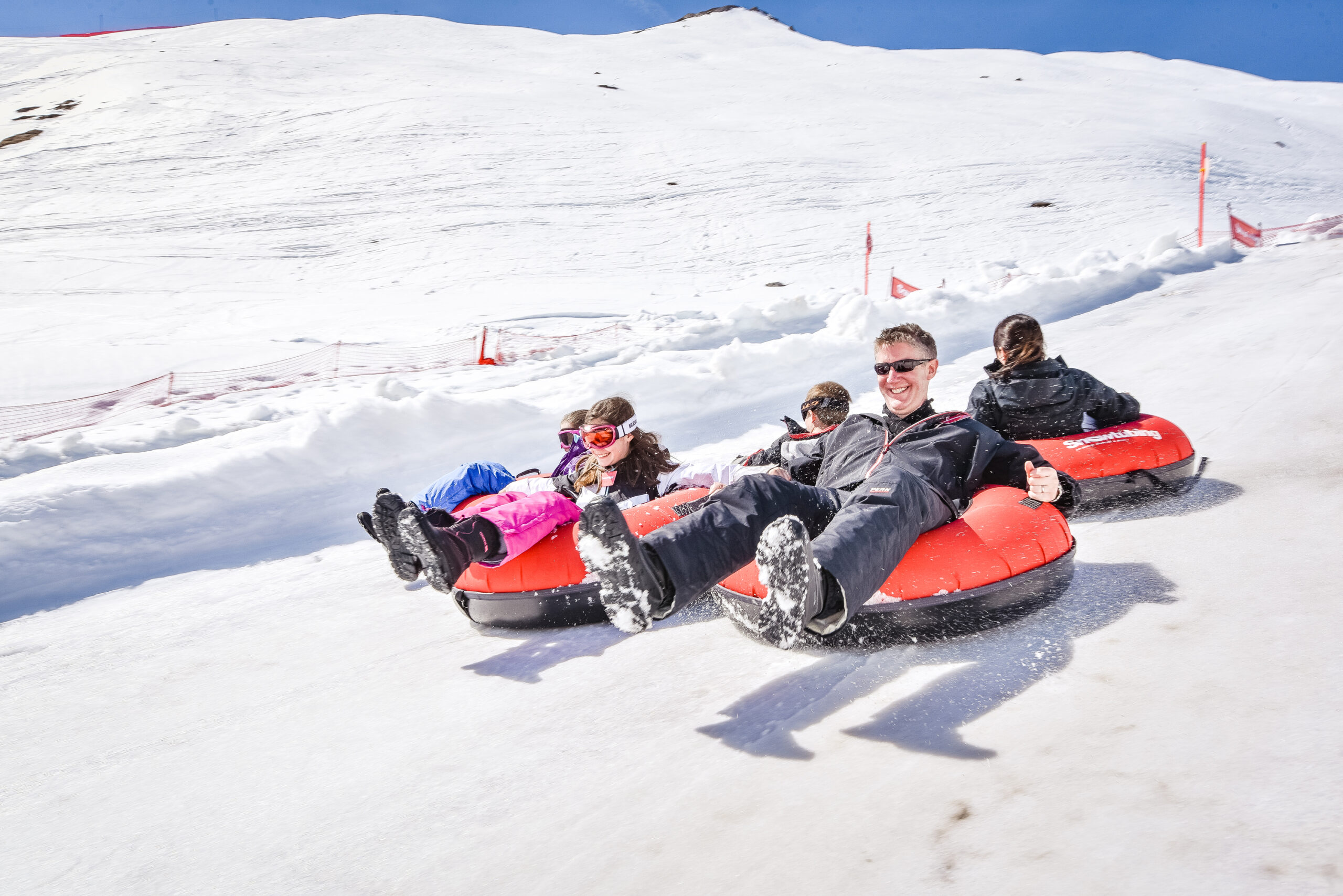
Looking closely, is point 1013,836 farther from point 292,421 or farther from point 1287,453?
point 292,421

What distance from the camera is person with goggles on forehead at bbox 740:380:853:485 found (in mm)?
3297

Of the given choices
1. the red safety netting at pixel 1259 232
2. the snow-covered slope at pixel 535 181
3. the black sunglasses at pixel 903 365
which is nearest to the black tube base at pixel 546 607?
the black sunglasses at pixel 903 365

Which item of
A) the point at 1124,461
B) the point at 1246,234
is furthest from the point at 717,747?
the point at 1246,234

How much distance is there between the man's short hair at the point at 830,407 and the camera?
12.0 ft

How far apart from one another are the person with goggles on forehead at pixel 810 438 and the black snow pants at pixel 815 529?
0.78 meters

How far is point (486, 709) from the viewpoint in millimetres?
2402

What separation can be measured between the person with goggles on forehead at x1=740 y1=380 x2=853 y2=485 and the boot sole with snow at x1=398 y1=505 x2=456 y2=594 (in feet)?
4.71

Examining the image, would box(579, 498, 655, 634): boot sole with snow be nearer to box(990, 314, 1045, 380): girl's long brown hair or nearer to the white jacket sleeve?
the white jacket sleeve

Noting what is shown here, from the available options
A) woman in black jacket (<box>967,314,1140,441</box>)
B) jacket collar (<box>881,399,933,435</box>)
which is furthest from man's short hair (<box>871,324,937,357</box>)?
woman in black jacket (<box>967,314,1140,441</box>)

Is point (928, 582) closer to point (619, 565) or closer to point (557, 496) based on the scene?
point (619, 565)

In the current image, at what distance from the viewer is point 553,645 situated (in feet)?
9.41

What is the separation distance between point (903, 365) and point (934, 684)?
44.7 inches

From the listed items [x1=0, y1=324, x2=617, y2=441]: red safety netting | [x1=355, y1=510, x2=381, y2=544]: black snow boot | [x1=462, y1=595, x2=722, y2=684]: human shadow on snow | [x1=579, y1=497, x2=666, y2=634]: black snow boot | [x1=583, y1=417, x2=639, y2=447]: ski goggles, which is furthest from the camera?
[x1=0, y1=324, x2=617, y2=441]: red safety netting

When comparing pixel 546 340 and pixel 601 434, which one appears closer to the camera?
pixel 601 434
